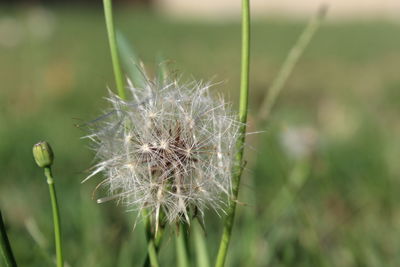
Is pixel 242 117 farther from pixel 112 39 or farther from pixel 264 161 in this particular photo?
pixel 264 161

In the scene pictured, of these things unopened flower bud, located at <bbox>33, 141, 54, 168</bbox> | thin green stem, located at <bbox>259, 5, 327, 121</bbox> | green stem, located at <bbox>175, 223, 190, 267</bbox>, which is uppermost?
thin green stem, located at <bbox>259, 5, 327, 121</bbox>

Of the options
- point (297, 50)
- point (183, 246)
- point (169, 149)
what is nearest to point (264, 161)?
point (297, 50)

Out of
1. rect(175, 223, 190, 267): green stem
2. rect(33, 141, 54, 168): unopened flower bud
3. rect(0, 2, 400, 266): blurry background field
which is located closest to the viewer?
rect(33, 141, 54, 168): unopened flower bud

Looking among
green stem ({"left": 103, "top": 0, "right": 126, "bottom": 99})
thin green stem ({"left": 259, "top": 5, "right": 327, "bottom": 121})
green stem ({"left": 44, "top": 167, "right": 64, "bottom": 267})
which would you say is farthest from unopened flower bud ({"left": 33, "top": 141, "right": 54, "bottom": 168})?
thin green stem ({"left": 259, "top": 5, "right": 327, "bottom": 121})

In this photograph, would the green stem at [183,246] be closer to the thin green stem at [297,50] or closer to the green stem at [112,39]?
the green stem at [112,39]

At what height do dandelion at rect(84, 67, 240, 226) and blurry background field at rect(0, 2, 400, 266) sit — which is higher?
dandelion at rect(84, 67, 240, 226)

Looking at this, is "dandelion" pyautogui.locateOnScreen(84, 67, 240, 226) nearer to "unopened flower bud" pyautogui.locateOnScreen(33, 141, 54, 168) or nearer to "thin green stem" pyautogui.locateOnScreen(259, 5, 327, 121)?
"unopened flower bud" pyautogui.locateOnScreen(33, 141, 54, 168)

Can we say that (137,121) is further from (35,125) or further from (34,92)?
(34,92)

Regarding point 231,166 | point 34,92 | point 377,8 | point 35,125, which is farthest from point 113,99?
point 377,8
